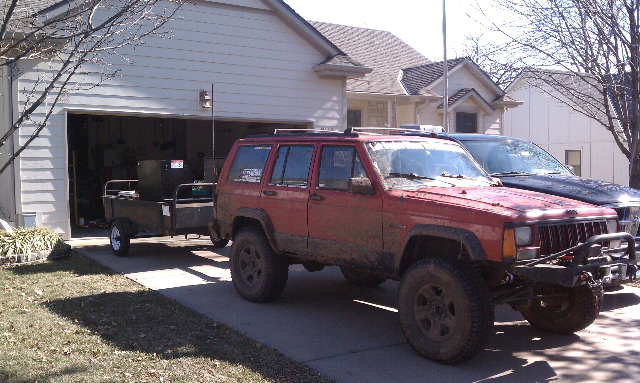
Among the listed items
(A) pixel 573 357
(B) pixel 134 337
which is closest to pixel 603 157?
(A) pixel 573 357

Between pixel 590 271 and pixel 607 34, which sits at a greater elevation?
pixel 607 34

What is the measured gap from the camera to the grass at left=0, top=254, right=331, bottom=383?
4.91m

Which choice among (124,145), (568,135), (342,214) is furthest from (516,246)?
(568,135)

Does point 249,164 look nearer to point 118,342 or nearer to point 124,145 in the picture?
point 118,342

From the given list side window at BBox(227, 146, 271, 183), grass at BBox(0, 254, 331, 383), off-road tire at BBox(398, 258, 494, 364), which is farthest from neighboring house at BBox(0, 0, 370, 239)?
off-road tire at BBox(398, 258, 494, 364)

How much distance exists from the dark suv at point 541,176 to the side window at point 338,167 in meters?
2.54

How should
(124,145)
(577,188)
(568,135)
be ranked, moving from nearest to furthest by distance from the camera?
(577,188) < (124,145) < (568,135)

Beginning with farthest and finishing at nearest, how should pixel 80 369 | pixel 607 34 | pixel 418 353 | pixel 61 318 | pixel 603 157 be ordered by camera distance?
pixel 603 157 → pixel 607 34 → pixel 61 318 → pixel 418 353 → pixel 80 369

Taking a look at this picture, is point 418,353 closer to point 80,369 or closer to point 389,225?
point 389,225

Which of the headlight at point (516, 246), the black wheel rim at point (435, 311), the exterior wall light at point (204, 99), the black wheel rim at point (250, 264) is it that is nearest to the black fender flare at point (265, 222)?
the black wheel rim at point (250, 264)

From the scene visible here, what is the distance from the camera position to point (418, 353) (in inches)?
214

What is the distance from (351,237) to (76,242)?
8293 mm

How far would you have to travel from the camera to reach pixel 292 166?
7141 millimetres

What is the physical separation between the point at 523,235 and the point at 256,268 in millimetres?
3486
